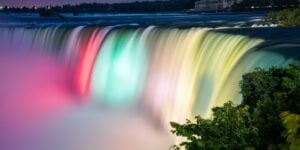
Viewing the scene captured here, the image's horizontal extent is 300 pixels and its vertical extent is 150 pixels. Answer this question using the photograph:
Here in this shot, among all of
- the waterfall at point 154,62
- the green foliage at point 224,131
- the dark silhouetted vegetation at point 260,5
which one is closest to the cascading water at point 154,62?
the waterfall at point 154,62

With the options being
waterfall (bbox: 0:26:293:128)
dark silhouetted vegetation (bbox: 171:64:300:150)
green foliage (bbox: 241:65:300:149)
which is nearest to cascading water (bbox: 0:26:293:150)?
waterfall (bbox: 0:26:293:128)

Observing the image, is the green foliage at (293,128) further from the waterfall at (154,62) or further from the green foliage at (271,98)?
the waterfall at (154,62)

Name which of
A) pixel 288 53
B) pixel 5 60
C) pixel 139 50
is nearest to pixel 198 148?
pixel 288 53

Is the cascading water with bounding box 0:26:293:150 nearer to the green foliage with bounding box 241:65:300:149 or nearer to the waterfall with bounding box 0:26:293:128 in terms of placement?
the waterfall with bounding box 0:26:293:128

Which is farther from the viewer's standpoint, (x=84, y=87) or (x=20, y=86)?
(x=20, y=86)

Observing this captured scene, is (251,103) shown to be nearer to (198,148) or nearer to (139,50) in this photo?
(198,148)

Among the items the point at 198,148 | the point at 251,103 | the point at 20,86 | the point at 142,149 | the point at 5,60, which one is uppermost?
the point at 5,60
